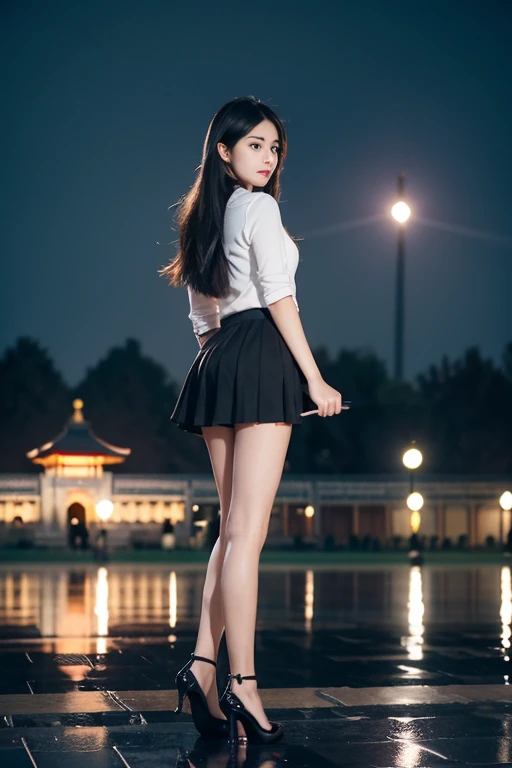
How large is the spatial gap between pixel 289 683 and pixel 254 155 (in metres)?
2.93

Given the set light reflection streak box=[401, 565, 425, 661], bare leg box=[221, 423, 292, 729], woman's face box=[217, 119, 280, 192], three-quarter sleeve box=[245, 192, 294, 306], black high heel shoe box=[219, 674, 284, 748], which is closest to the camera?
Answer: black high heel shoe box=[219, 674, 284, 748]

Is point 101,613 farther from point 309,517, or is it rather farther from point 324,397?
point 309,517

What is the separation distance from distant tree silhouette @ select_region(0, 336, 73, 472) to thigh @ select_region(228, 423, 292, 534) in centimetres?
7536

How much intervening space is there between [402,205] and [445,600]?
15.5m

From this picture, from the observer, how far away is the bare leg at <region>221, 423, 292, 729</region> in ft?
14.0

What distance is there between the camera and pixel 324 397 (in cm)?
433

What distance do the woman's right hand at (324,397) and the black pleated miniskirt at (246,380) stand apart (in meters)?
0.06

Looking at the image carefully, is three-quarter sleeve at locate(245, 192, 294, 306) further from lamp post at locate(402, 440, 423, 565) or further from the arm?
lamp post at locate(402, 440, 423, 565)

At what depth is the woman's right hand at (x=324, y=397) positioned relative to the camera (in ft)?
14.1

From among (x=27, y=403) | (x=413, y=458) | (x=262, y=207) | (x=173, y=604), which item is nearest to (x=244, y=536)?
(x=262, y=207)

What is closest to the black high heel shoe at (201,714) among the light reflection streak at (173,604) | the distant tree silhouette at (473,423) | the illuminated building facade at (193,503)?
the light reflection streak at (173,604)

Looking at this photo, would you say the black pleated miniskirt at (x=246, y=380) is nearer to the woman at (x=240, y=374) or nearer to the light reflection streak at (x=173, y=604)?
the woman at (x=240, y=374)

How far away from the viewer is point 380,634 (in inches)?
380

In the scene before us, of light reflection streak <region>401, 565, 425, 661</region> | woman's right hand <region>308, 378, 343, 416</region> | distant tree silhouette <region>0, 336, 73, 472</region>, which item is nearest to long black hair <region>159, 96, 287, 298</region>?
woman's right hand <region>308, 378, 343, 416</region>
